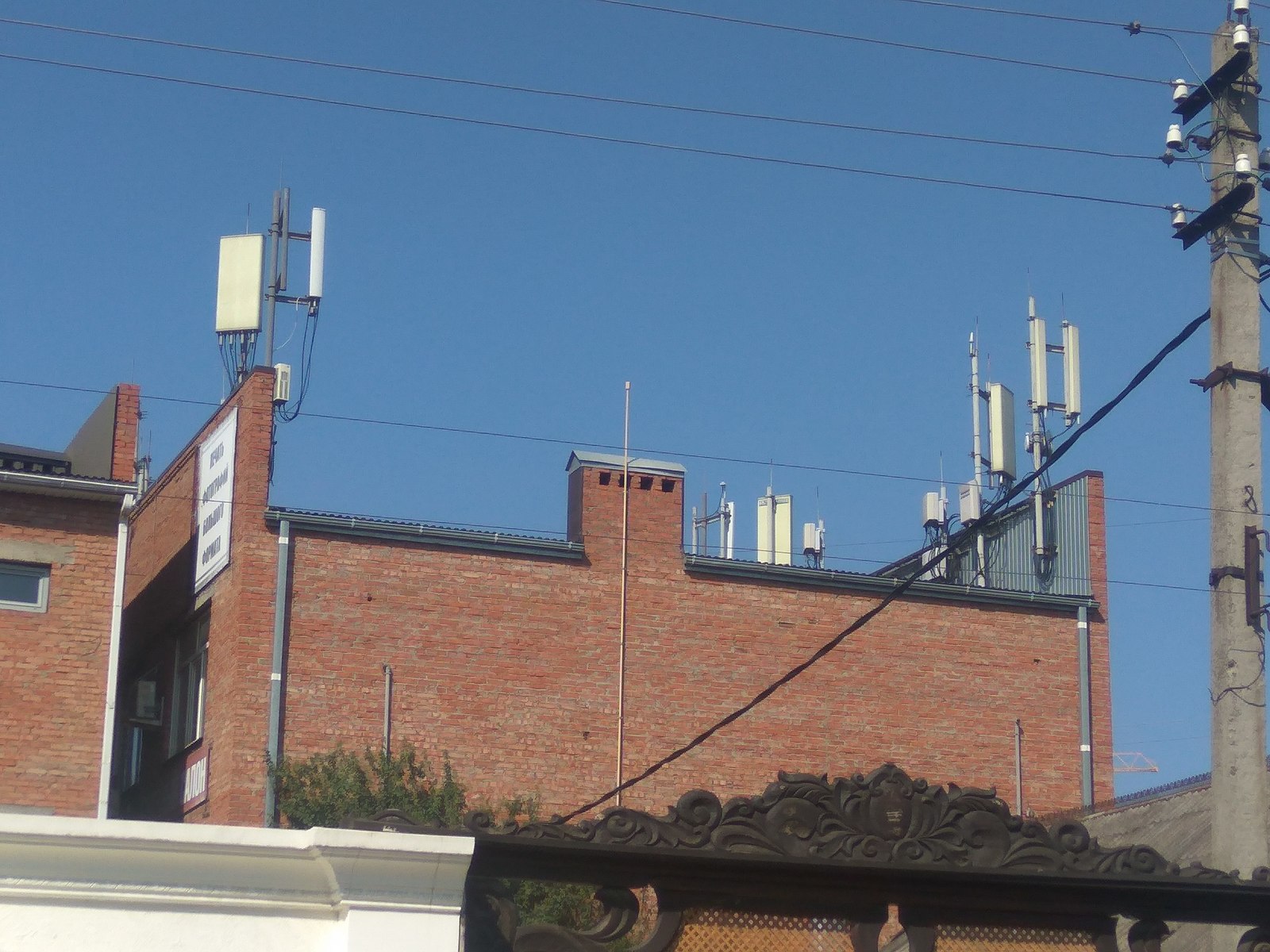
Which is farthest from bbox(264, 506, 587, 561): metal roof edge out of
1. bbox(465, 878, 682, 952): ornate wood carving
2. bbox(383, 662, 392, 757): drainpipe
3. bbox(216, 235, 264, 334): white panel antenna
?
bbox(465, 878, 682, 952): ornate wood carving

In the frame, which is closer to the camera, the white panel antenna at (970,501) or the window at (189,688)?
the window at (189,688)

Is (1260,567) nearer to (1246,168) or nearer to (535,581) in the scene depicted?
(1246,168)

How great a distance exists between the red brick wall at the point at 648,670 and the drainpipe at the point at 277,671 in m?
0.19

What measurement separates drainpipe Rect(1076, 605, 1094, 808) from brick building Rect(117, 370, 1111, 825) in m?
0.05

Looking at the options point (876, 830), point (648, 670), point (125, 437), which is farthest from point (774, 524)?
point (876, 830)

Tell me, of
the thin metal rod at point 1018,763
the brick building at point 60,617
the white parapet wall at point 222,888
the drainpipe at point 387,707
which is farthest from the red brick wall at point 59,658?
the white parapet wall at point 222,888

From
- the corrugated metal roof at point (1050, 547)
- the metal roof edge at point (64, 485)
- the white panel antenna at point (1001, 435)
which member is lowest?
the metal roof edge at point (64, 485)

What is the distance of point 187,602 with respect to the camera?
91.5ft

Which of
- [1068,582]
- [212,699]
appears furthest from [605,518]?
[1068,582]

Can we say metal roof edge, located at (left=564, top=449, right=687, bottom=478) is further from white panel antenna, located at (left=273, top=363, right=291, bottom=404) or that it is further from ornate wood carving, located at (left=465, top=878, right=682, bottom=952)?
ornate wood carving, located at (left=465, top=878, right=682, bottom=952)

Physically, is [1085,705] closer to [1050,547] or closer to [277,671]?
[1050,547]

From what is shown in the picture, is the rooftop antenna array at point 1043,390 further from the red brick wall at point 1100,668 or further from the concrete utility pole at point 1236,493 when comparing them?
the concrete utility pole at point 1236,493

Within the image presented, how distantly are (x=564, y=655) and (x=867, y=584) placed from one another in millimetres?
5071

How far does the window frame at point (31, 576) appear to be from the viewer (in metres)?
23.3
